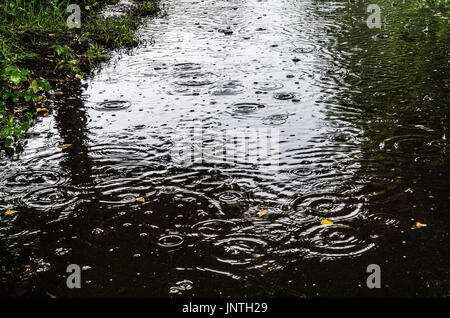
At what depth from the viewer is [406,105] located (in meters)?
4.77

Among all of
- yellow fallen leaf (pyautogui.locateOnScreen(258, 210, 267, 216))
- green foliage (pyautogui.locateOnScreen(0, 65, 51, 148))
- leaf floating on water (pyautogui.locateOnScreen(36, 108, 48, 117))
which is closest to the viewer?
yellow fallen leaf (pyautogui.locateOnScreen(258, 210, 267, 216))

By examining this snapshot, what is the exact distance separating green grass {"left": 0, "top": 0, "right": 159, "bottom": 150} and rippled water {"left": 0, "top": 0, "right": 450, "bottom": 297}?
327mm

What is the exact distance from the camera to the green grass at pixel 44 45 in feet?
16.5

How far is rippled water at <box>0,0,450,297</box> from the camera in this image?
261 cm

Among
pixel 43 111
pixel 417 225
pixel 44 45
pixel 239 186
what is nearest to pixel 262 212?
pixel 239 186

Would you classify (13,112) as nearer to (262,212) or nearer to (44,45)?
(44,45)

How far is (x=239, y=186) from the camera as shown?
3.46 m

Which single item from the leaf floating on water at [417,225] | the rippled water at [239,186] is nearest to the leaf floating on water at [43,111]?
the rippled water at [239,186]

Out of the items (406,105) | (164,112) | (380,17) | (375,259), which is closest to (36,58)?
(164,112)

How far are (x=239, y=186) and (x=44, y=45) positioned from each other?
4.33 m

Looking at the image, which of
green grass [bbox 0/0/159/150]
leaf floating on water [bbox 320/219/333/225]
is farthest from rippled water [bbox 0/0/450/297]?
green grass [bbox 0/0/159/150]

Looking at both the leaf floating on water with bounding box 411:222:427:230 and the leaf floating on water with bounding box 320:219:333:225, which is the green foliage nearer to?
the leaf floating on water with bounding box 320:219:333:225

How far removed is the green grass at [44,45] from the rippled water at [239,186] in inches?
12.9

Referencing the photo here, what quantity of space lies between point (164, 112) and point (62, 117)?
3.55ft
